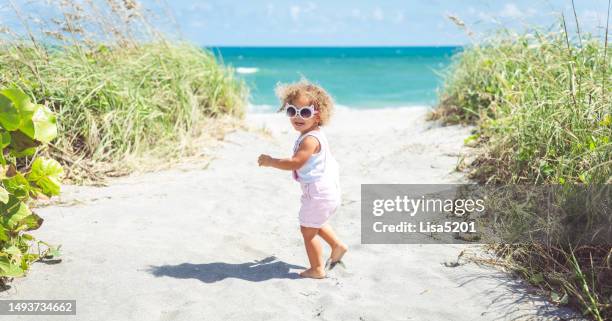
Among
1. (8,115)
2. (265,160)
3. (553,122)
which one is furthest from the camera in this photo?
(553,122)

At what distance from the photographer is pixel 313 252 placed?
3.26 m

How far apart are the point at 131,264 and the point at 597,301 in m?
2.38

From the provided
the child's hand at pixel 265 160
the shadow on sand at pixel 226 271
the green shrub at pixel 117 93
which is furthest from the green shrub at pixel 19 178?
the green shrub at pixel 117 93

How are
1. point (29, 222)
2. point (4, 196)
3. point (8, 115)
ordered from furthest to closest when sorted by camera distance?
point (29, 222)
point (8, 115)
point (4, 196)

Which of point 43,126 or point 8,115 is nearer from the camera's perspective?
point 8,115

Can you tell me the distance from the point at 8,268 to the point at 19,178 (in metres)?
0.43

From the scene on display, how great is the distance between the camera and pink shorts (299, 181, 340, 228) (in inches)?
127

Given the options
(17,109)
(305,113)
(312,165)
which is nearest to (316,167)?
(312,165)

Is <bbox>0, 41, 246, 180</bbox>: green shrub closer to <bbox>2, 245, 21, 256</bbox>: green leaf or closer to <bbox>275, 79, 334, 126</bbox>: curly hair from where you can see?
<bbox>2, 245, 21, 256</bbox>: green leaf

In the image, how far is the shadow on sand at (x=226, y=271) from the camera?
10.7 feet

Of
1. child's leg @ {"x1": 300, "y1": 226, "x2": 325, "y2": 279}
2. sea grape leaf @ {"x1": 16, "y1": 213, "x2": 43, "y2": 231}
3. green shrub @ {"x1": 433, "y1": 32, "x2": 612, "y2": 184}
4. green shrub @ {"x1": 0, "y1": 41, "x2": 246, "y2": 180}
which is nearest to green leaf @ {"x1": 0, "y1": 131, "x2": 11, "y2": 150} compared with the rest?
sea grape leaf @ {"x1": 16, "y1": 213, "x2": 43, "y2": 231}

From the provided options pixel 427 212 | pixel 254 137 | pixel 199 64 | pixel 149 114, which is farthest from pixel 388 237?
pixel 199 64

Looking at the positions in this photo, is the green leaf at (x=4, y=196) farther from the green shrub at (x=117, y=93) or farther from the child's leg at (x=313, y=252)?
the green shrub at (x=117, y=93)

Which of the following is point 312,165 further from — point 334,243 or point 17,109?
point 17,109
